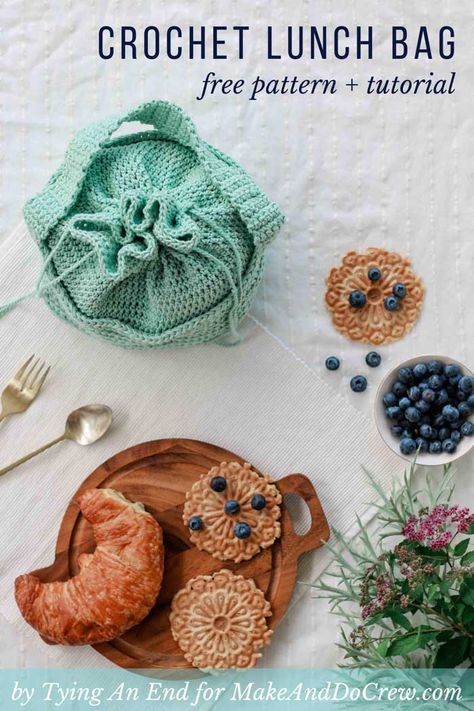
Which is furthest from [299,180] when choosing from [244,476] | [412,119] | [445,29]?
[244,476]

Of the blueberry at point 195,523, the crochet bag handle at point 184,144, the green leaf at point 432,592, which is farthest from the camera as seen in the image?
the blueberry at point 195,523

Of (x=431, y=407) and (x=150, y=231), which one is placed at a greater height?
(x=150, y=231)

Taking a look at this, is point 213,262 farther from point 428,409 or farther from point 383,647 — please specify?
point 383,647

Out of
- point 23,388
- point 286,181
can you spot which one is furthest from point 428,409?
A: point 23,388

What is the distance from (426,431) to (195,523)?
11.9 inches

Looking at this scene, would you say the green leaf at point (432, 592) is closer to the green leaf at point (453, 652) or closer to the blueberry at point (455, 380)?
the green leaf at point (453, 652)

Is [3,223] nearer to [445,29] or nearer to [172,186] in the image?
[172,186]

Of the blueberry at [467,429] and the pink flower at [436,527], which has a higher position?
the blueberry at [467,429]

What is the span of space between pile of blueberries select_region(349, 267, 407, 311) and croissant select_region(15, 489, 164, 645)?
371 mm

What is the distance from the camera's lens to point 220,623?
3.60 feet

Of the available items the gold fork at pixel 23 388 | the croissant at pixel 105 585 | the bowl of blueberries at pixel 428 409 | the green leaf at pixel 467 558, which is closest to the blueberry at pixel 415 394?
the bowl of blueberries at pixel 428 409

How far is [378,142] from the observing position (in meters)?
1.16

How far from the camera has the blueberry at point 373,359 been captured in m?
1.13

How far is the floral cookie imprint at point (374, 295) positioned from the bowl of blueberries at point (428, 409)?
0.23ft
